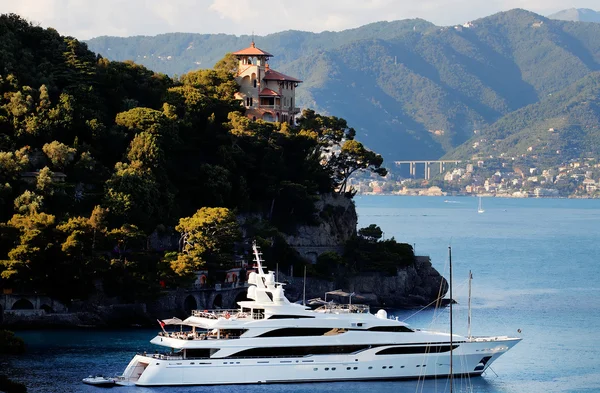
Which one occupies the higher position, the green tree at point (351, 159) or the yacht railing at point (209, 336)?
the green tree at point (351, 159)

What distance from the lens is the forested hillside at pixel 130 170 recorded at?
75.2 m

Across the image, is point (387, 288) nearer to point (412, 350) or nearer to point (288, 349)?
point (412, 350)

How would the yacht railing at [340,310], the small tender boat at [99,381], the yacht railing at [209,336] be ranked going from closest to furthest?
the small tender boat at [99,381] → the yacht railing at [209,336] → the yacht railing at [340,310]

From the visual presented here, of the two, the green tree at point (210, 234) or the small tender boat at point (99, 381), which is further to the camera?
the green tree at point (210, 234)

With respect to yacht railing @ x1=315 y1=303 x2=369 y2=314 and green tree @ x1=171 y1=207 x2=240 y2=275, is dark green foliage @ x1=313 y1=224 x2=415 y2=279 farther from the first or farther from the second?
yacht railing @ x1=315 y1=303 x2=369 y2=314

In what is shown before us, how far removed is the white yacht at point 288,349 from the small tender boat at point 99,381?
16.2 inches

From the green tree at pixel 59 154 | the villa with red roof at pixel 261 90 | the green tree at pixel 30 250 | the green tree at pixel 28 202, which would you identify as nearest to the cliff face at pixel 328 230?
the villa with red roof at pixel 261 90

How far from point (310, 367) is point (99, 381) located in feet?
28.6

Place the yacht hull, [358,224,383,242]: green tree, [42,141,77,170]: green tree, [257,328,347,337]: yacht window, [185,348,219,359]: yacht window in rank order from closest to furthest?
the yacht hull < [185,348,219,359]: yacht window < [257,328,347,337]: yacht window < [42,141,77,170]: green tree < [358,224,383,242]: green tree

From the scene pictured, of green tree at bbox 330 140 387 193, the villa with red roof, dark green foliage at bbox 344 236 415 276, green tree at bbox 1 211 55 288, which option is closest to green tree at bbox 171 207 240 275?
green tree at bbox 1 211 55 288

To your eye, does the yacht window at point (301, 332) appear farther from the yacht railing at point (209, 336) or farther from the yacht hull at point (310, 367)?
the yacht railing at point (209, 336)

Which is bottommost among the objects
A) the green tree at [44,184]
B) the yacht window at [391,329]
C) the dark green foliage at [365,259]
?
the yacht window at [391,329]

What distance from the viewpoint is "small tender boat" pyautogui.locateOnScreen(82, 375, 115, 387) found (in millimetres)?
55562

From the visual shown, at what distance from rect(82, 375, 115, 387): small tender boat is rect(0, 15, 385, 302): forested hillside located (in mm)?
17347
